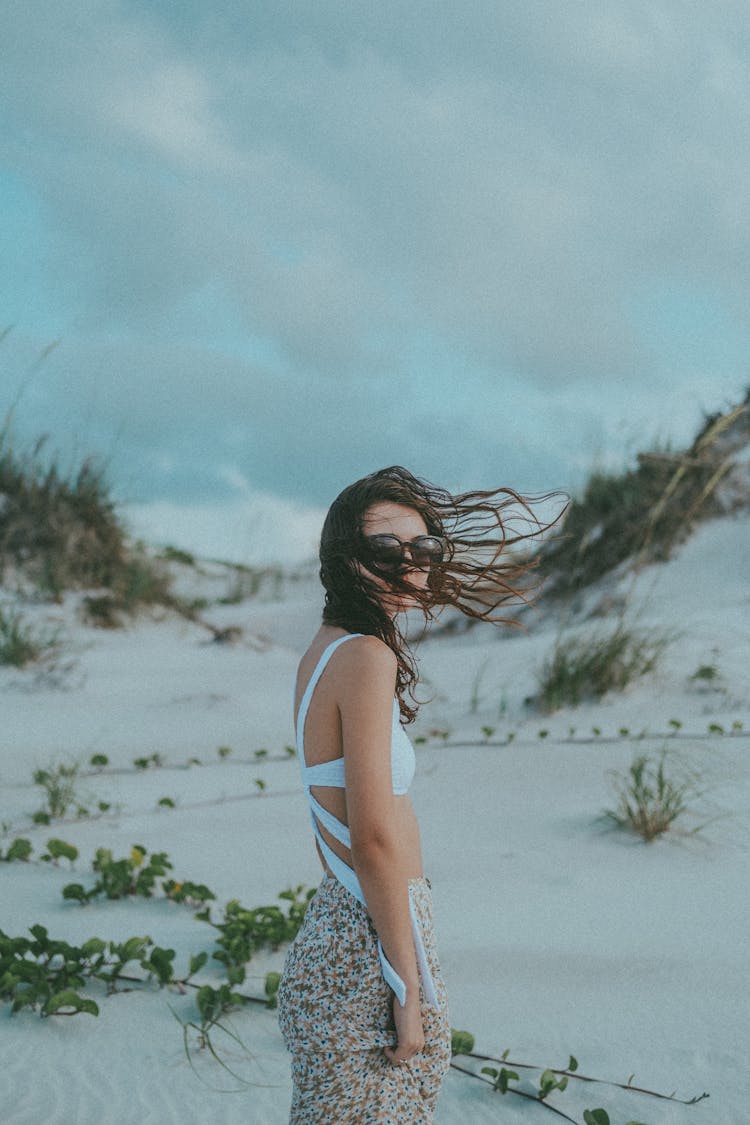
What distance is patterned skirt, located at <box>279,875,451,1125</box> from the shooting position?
1.73m

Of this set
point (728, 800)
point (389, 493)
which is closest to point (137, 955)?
point (389, 493)

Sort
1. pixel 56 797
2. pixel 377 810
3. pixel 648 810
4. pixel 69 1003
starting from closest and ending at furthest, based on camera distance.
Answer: pixel 377 810 < pixel 69 1003 < pixel 648 810 < pixel 56 797

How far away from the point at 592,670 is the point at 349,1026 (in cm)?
463

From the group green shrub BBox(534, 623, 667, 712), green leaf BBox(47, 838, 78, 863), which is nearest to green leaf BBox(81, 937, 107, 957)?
green leaf BBox(47, 838, 78, 863)

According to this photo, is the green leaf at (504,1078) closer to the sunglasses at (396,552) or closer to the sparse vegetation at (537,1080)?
the sparse vegetation at (537,1080)

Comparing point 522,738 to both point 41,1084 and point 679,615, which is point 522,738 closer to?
point 679,615

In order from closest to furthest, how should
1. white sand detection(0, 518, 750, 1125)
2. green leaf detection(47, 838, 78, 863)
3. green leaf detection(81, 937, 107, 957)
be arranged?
white sand detection(0, 518, 750, 1125)
green leaf detection(81, 937, 107, 957)
green leaf detection(47, 838, 78, 863)

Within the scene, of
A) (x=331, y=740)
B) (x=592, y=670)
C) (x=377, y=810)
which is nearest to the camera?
(x=377, y=810)

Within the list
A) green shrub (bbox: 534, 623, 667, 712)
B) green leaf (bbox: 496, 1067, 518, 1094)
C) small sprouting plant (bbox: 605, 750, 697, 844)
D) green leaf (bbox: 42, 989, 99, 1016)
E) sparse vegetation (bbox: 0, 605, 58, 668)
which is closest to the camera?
green leaf (bbox: 496, 1067, 518, 1094)

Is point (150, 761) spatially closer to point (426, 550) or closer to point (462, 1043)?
point (462, 1043)

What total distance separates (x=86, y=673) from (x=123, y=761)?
1496mm

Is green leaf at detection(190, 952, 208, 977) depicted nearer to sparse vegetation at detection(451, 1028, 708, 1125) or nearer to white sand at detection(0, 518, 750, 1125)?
white sand at detection(0, 518, 750, 1125)

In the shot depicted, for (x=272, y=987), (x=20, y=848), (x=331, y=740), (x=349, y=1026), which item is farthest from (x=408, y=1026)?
(x=20, y=848)

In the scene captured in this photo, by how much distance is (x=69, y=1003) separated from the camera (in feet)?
9.39
